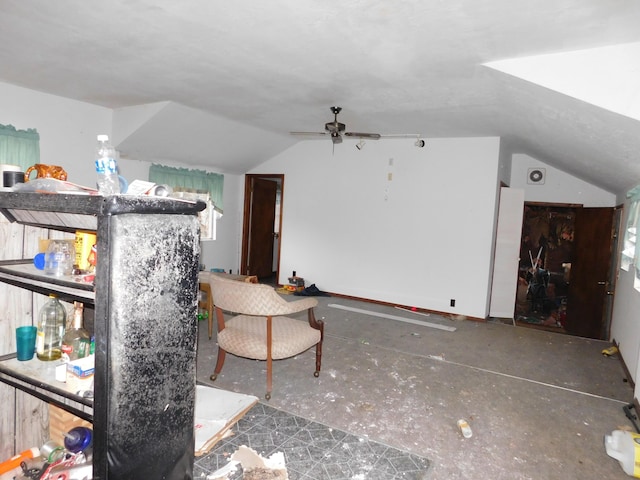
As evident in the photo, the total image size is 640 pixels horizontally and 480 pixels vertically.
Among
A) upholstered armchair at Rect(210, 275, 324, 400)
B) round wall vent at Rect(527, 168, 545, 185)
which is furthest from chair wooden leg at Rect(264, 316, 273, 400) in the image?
round wall vent at Rect(527, 168, 545, 185)

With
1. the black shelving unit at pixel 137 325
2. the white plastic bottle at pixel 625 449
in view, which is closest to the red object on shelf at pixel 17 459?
the black shelving unit at pixel 137 325

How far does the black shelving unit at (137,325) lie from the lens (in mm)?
1140

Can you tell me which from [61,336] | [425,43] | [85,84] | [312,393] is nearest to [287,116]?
[85,84]

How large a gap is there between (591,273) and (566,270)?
300 cm

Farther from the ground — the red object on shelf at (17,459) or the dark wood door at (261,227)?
the dark wood door at (261,227)

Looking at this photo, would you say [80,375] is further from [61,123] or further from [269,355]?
[61,123]

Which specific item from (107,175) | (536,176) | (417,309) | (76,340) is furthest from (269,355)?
(536,176)

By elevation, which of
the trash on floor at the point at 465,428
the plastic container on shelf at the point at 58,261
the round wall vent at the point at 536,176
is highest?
the round wall vent at the point at 536,176

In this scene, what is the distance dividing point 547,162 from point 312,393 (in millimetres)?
4989

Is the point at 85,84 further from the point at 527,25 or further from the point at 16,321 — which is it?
the point at 527,25

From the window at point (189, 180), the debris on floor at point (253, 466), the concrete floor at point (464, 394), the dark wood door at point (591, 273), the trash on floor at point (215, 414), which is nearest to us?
the debris on floor at point (253, 466)

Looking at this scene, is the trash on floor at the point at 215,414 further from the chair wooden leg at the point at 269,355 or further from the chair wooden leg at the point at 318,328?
the chair wooden leg at the point at 318,328

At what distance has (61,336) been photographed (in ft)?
5.49

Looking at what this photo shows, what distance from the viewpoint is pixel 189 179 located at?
237 inches
